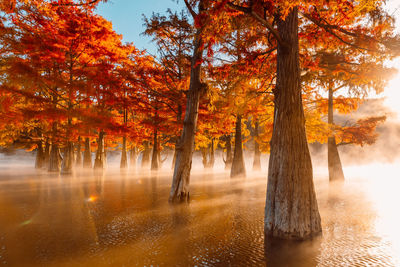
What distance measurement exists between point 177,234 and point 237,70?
6.07 metres

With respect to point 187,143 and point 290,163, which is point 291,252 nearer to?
point 290,163

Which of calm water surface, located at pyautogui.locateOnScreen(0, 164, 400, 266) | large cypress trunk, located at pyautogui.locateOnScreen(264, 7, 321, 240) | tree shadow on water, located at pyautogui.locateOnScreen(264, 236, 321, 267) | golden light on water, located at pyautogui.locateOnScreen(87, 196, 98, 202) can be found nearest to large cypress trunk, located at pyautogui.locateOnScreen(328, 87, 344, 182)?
calm water surface, located at pyautogui.locateOnScreen(0, 164, 400, 266)

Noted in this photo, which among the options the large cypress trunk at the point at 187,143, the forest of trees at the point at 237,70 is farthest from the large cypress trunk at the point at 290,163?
the large cypress trunk at the point at 187,143

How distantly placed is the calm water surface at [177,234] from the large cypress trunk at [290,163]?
459mm

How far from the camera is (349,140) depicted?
15.5m

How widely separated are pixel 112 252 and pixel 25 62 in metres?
15.6

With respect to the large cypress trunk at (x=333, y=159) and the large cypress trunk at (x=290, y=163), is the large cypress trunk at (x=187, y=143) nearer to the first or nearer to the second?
the large cypress trunk at (x=290, y=163)

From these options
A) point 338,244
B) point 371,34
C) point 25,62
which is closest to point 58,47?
point 25,62

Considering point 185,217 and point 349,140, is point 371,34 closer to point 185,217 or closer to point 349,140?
point 185,217

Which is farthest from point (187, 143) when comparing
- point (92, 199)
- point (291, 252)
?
point (291, 252)

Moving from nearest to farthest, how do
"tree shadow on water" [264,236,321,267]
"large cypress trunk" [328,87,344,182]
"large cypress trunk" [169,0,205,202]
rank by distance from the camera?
"tree shadow on water" [264,236,321,267] < "large cypress trunk" [169,0,205,202] < "large cypress trunk" [328,87,344,182]

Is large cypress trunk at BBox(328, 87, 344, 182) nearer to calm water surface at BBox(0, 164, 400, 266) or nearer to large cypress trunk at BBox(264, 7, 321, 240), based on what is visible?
calm water surface at BBox(0, 164, 400, 266)

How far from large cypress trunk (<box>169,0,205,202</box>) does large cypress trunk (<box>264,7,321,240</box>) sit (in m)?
3.98

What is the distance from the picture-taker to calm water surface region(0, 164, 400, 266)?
180 inches
